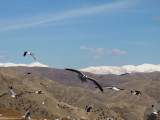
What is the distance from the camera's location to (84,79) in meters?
27.3

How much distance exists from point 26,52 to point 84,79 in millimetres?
24385

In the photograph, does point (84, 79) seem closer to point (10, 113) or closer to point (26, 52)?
point (26, 52)

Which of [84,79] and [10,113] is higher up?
[84,79]

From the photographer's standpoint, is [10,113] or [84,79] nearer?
[84,79]

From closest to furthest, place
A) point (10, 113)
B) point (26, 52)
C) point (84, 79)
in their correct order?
1. point (84, 79)
2. point (26, 52)
3. point (10, 113)

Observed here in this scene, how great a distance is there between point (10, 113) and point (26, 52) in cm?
5361

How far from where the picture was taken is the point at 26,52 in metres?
50.2

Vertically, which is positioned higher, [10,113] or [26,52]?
[26,52]

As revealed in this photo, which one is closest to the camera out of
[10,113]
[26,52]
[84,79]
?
[84,79]

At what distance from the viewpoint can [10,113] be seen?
99.6 m

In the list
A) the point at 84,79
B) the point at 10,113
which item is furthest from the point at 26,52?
the point at 10,113

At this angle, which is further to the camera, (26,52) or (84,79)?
(26,52)
